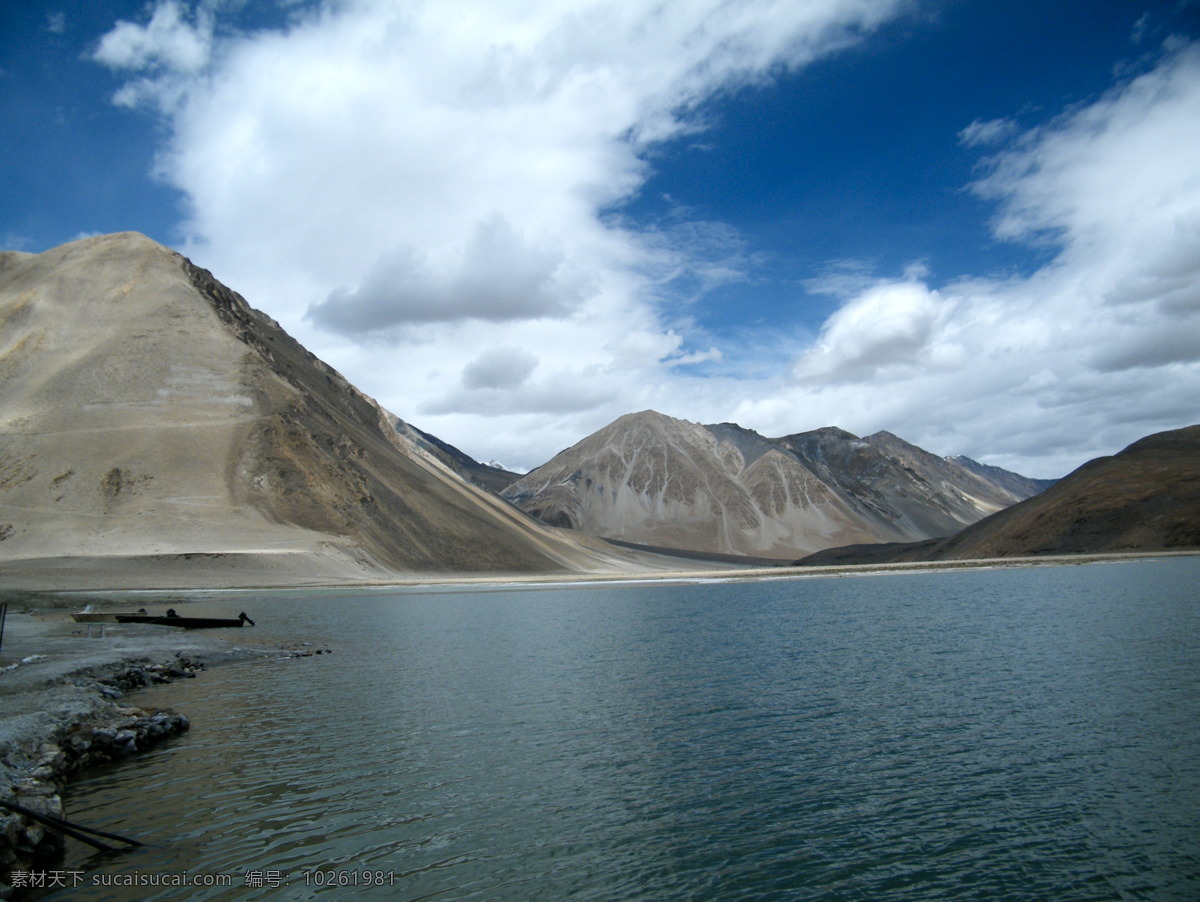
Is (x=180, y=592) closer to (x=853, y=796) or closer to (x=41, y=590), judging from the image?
(x=41, y=590)

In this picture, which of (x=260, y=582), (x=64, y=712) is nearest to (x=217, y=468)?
(x=260, y=582)

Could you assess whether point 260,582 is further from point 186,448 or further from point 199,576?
point 186,448

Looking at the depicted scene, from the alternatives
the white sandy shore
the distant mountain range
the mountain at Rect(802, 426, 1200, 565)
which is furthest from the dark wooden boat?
the mountain at Rect(802, 426, 1200, 565)

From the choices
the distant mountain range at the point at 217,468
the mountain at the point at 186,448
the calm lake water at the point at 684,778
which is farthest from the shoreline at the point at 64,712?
the mountain at the point at 186,448

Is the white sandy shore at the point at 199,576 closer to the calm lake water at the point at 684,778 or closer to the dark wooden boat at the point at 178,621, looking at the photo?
the dark wooden boat at the point at 178,621

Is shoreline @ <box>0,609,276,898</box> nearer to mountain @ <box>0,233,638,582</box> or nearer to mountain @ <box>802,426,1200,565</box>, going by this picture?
mountain @ <box>0,233,638,582</box>

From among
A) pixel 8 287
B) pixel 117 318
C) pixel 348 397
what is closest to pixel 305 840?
pixel 117 318
